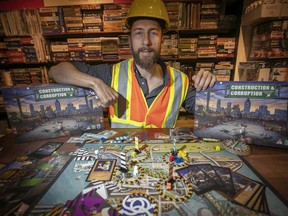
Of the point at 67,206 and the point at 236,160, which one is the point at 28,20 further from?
the point at 236,160

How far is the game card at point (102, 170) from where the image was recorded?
0.60 meters

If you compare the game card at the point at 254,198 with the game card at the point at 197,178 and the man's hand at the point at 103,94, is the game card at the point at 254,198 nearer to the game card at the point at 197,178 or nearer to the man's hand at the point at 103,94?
the game card at the point at 197,178

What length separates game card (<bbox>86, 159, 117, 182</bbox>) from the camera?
1.97 feet

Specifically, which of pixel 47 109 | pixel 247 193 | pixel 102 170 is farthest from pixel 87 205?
pixel 47 109

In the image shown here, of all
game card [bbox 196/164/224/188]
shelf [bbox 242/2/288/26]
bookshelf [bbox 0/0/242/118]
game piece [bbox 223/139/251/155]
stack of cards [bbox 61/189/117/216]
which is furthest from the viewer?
bookshelf [bbox 0/0/242/118]

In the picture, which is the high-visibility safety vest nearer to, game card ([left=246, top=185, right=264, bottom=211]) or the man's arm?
the man's arm

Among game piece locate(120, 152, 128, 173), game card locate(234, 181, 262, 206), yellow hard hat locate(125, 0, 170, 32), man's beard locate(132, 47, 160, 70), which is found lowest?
game card locate(234, 181, 262, 206)

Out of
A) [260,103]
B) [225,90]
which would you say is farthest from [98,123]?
[260,103]

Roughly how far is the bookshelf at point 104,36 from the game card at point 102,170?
2110 millimetres

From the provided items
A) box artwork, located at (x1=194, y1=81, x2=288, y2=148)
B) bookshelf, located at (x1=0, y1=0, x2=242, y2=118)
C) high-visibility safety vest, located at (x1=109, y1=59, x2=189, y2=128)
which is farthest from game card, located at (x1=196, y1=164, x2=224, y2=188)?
bookshelf, located at (x1=0, y1=0, x2=242, y2=118)

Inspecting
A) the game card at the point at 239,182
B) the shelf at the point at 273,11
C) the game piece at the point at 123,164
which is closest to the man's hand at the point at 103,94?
the game piece at the point at 123,164

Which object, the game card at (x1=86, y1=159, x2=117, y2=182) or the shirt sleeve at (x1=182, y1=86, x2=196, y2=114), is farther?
the shirt sleeve at (x1=182, y1=86, x2=196, y2=114)

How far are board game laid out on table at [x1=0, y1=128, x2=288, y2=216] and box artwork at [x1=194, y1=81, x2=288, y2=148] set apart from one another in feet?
0.31

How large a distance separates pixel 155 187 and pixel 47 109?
690 millimetres
